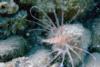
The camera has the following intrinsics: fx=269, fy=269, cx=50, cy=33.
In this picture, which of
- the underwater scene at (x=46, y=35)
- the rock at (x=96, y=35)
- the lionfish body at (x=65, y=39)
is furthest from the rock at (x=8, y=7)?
the rock at (x=96, y=35)

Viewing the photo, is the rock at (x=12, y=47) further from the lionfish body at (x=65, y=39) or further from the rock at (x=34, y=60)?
the lionfish body at (x=65, y=39)

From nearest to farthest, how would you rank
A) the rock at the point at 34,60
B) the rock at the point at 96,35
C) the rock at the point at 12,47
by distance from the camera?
the rock at the point at 34,60, the rock at the point at 12,47, the rock at the point at 96,35

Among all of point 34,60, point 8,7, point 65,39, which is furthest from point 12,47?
point 65,39

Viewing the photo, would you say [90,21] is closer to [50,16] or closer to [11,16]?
[50,16]

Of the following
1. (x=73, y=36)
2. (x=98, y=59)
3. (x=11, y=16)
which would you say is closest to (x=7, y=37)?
(x=11, y=16)

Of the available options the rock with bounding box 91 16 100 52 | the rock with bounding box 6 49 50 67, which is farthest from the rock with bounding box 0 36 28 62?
the rock with bounding box 91 16 100 52

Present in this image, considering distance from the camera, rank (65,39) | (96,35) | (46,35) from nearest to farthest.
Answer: (65,39)
(46,35)
(96,35)

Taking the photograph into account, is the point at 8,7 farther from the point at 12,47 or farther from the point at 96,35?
the point at 96,35

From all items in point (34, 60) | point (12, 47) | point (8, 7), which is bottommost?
point (34, 60)
